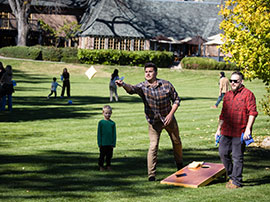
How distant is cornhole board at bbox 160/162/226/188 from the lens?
27.2 feet

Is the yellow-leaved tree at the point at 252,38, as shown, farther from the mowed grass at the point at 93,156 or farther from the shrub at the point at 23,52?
the shrub at the point at 23,52

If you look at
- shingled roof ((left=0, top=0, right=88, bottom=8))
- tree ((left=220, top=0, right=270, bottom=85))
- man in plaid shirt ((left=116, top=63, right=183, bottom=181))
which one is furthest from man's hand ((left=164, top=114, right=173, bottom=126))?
shingled roof ((left=0, top=0, right=88, bottom=8))

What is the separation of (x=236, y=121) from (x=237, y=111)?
0.16m

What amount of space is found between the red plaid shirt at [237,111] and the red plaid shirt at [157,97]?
927 mm

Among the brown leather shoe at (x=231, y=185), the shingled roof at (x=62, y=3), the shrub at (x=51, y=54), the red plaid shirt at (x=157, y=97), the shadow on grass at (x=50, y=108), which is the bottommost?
the shadow on grass at (x=50, y=108)

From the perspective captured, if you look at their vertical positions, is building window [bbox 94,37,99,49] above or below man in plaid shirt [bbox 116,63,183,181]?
above

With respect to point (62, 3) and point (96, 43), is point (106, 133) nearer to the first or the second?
point (96, 43)

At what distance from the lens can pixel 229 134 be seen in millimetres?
8031

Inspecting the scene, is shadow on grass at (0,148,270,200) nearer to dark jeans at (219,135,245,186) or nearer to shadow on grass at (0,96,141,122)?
dark jeans at (219,135,245,186)

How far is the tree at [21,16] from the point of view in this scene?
52.3 metres

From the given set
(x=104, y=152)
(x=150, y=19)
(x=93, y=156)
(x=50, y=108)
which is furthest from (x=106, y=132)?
(x=150, y=19)

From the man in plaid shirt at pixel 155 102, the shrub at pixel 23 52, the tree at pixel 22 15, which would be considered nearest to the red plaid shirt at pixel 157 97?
the man in plaid shirt at pixel 155 102

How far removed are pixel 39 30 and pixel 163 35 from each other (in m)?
14.5

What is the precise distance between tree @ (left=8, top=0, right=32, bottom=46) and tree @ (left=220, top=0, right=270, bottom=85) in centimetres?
4198
